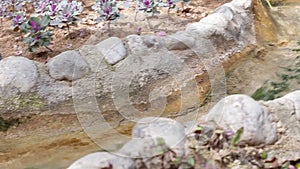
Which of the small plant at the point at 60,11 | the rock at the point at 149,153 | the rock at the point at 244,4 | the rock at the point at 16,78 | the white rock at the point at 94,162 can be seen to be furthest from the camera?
the rock at the point at 244,4

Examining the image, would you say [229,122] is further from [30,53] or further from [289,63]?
[30,53]

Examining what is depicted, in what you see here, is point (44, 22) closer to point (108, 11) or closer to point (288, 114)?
point (108, 11)

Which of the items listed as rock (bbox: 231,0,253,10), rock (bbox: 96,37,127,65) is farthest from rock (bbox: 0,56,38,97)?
rock (bbox: 231,0,253,10)

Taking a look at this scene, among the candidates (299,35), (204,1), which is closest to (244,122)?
(299,35)

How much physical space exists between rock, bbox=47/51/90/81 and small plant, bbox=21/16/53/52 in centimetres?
22

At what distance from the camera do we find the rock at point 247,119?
2111 mm

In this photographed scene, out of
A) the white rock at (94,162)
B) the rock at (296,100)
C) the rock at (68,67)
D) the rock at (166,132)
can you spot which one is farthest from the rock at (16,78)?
the rock at (296,100)

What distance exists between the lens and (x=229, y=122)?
212 centimetres

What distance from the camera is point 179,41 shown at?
10.3 ft

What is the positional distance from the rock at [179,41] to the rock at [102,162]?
1327 millimetres

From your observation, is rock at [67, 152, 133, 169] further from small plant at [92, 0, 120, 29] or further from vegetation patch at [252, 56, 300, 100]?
small plant at [92, 0, 120, 29]

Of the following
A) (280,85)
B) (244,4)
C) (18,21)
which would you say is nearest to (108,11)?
(18,21)

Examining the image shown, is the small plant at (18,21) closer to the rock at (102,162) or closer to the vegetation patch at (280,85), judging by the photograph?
the vegetation patch at (280,85)

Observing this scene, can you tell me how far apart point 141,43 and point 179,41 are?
265mm
